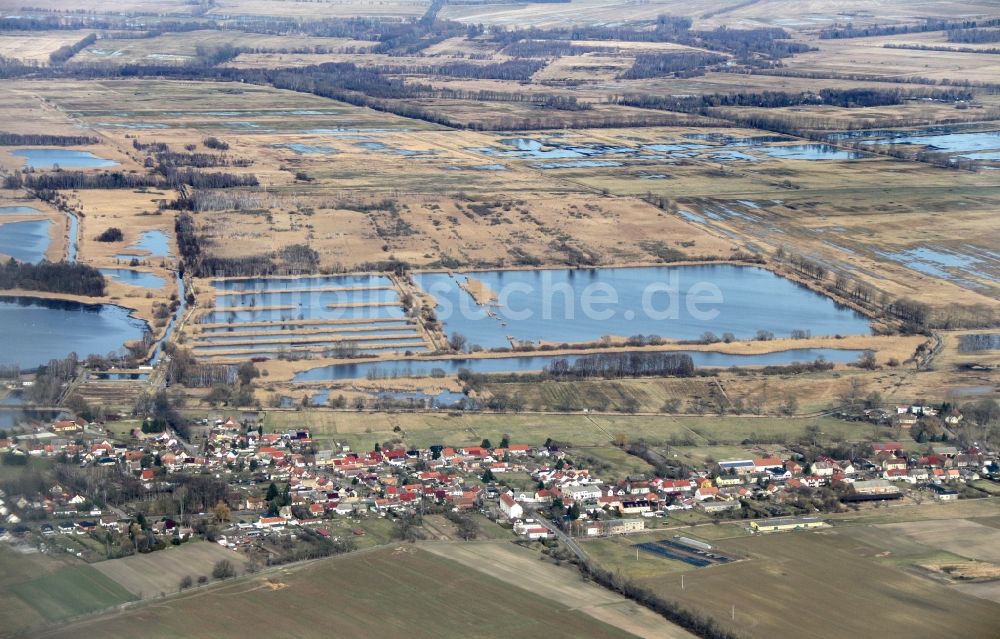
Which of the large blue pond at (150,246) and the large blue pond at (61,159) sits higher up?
the large blue pond at (61,159)

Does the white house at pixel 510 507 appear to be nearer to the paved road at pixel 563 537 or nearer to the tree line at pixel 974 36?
the paved road at pixel 563 537

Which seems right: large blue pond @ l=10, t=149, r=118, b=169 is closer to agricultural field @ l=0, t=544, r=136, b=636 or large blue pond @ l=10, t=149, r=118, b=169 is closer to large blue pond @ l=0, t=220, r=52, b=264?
large blue pond @ l=0, t=220, r=52, b=264

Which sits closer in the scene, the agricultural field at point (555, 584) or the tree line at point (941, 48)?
the agricultural field at point (555, 584)

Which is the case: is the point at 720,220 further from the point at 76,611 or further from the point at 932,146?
the point at 76,611

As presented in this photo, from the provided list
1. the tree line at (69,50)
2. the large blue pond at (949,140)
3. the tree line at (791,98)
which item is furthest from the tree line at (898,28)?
the tree line at (69,50)

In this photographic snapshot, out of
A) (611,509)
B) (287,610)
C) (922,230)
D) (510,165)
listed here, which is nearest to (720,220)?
(922,230)

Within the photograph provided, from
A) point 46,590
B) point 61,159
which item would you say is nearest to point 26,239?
point 61,159
